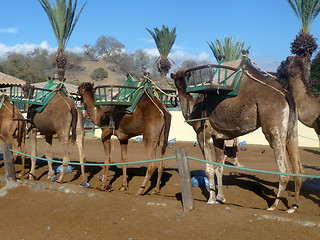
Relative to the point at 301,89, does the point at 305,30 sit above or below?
above

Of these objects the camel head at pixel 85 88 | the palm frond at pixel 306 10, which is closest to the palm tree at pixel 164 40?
the palm frond at pixel 306 10

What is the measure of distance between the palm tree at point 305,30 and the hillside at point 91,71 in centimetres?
4174

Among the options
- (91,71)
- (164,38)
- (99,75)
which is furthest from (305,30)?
(91,71)

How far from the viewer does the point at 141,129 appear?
748 centimetres

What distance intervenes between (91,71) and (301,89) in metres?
61.2

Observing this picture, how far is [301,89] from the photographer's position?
697 cm

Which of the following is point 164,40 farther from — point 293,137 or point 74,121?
point 293,137

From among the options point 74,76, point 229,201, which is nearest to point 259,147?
point 229,201

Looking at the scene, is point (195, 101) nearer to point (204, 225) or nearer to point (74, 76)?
point (204, 225)

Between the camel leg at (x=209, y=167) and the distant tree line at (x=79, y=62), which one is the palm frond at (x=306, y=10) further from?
the distant tree line at (x=79, y=62)

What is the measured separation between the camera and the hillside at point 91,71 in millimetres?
58897

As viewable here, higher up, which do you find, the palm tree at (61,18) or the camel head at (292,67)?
the palm tree at (61,18)

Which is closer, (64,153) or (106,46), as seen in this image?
(64,153)

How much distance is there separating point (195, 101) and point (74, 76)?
5762 centimetres
